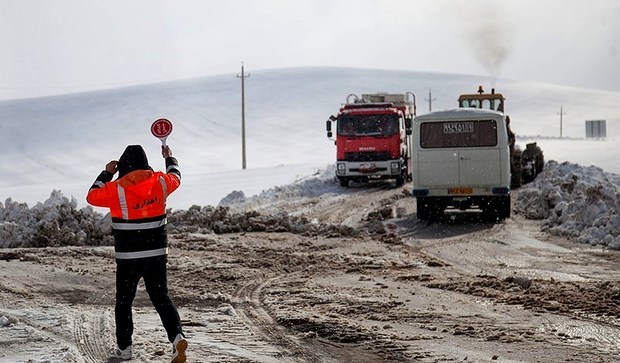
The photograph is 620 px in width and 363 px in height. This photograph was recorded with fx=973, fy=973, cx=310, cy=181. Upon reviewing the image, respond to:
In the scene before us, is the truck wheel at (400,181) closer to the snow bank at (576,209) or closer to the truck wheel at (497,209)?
the snow bank at (576,209)

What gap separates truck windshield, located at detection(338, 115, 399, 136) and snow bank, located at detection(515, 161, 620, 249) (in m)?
7.11

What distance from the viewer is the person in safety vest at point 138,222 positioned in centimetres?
802

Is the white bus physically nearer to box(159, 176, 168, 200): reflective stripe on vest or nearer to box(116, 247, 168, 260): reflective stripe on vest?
box(159, 176, 168, 200): reflective stripe on vest

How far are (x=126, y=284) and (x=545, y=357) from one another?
11.7 ft

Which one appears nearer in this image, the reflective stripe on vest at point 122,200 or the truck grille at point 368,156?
the reflective stripe on vest at point 122,200

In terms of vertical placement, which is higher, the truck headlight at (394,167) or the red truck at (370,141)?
the red truck at (370,141)

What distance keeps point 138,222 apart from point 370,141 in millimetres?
24921

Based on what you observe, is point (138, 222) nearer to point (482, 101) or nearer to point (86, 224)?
point (86, 224)

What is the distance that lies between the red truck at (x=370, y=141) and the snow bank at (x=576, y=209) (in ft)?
22.8

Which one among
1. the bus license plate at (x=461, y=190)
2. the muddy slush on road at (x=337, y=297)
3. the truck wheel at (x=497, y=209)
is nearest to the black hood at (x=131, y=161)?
the muddy slush on road at (x=337, y=297)

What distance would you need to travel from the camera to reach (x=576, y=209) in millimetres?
20391

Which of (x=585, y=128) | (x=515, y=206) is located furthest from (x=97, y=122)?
(x=515, y=206)

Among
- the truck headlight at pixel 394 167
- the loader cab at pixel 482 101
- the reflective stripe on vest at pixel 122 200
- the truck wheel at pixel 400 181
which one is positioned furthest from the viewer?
the truck wheel at pixel 400 181

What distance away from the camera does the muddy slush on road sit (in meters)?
8.66
